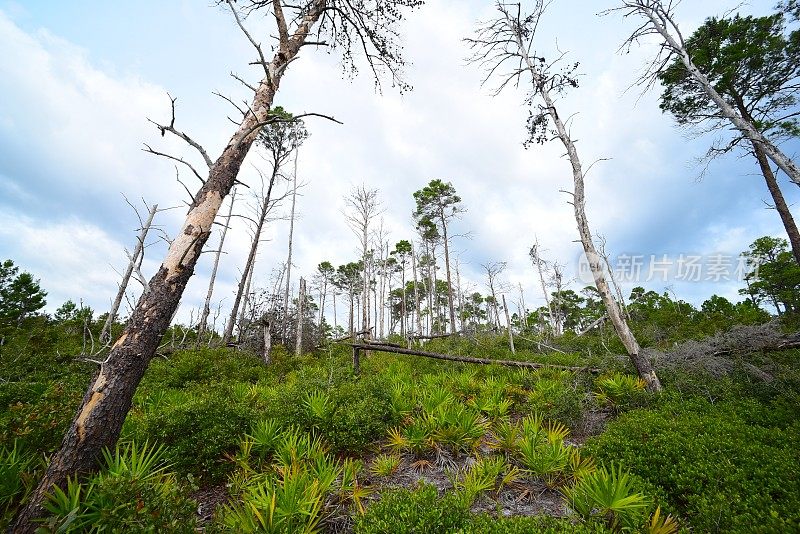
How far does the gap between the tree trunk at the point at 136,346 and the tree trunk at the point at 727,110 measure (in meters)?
11.5

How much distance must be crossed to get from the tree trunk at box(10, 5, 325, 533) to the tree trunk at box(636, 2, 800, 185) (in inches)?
455

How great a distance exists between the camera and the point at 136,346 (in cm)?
276

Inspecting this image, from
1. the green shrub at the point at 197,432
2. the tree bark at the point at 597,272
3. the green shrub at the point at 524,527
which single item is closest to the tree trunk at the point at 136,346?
the green shrub at the point at 197,432

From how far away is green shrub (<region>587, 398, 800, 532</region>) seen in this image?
3.04 meters

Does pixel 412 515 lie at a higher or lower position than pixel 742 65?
lower

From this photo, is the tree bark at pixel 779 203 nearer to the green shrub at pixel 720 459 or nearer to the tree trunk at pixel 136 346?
the green shrub at pixel 720 459

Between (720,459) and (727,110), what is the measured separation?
9833mm

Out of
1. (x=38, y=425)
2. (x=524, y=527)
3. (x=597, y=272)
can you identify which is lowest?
(x=524, y=527)

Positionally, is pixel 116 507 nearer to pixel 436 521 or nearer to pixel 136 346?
pixel 136 346

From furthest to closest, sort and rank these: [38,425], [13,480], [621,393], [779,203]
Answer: [779,203] → [621,393] → [38,425] → [13,480]

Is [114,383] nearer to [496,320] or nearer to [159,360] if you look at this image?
[159,360]

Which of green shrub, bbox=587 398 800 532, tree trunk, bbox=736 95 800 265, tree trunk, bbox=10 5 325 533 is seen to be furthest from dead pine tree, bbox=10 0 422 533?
tree trunk, bbox=736 95 800 265

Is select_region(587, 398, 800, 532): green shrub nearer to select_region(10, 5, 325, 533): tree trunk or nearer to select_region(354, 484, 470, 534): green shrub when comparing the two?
select_region(354, 484, 470, 534): green shrub

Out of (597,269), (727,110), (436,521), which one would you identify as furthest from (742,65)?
(436,521)
